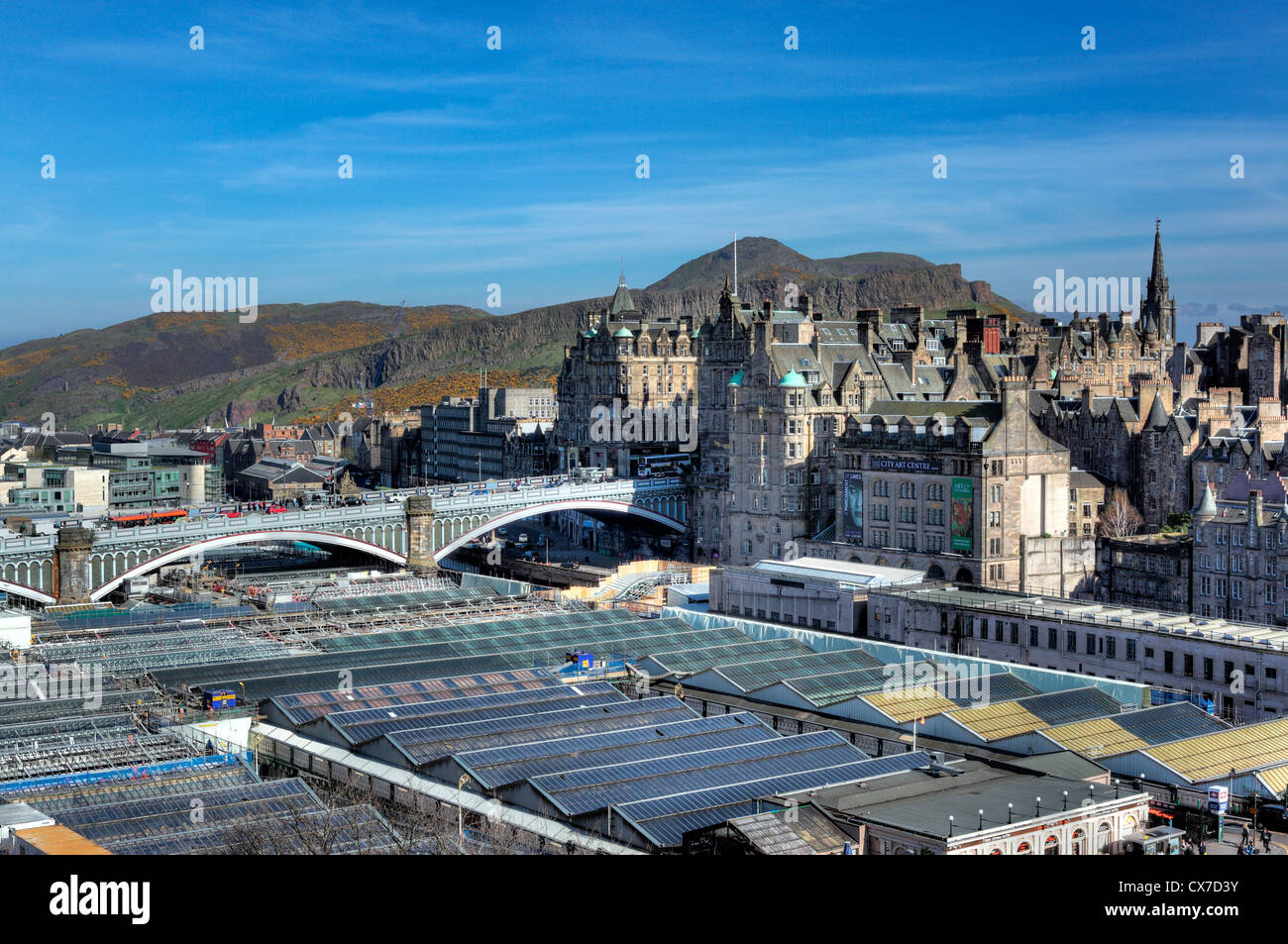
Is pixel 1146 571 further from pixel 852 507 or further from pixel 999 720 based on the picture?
pixel 999 720

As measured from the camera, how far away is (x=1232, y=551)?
92.3 m

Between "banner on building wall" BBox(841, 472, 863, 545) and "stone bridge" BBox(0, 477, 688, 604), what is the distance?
1114 inches

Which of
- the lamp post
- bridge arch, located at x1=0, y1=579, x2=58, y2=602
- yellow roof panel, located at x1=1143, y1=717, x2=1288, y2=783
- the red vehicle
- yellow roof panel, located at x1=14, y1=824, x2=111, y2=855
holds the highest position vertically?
the red vehicle

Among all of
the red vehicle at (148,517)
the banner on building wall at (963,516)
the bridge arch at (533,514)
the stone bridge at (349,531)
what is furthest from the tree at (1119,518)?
the red vehicle at (148,517)

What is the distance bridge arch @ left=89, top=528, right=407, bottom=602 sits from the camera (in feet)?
330

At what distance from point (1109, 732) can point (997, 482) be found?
45.8 m

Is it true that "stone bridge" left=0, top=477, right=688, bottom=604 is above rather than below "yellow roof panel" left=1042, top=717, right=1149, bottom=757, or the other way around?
above

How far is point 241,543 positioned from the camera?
107m

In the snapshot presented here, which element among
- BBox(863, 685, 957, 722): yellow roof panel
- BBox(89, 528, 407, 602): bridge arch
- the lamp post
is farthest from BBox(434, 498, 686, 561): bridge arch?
the lamp post

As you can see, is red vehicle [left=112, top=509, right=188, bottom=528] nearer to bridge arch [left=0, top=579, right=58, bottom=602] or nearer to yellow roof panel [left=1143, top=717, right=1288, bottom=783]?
bridge arch [left=0, top=579, right=58, bottom=602]

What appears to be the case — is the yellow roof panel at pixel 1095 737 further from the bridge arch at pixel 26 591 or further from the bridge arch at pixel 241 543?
the bridge arch at pixel 26 591

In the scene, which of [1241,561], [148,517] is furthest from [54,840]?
[148,517]
